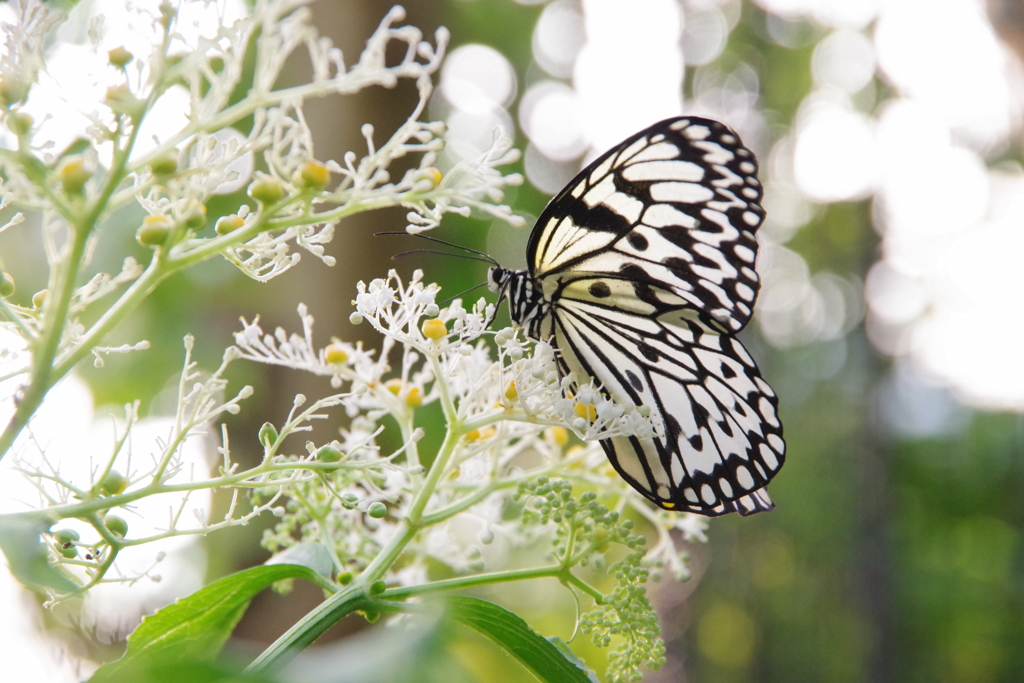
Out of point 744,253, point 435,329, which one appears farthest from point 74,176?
point 744,253

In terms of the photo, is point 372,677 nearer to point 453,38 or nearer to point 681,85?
point 453,38

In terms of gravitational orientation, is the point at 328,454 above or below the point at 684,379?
above

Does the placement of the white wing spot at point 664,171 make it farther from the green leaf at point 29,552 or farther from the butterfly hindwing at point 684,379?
the green leaf at point 29,552

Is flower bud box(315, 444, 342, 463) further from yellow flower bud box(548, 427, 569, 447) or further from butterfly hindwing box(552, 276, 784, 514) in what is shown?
butterfly hindwing box(552, 276, 784, 514)

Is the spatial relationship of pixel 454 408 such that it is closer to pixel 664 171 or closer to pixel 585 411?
pixel 585 411

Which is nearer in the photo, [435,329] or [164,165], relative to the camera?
[164,165]

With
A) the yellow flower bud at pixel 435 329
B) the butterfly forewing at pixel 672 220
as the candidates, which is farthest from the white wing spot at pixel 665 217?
the yellow flower bud at pixel 435 329
